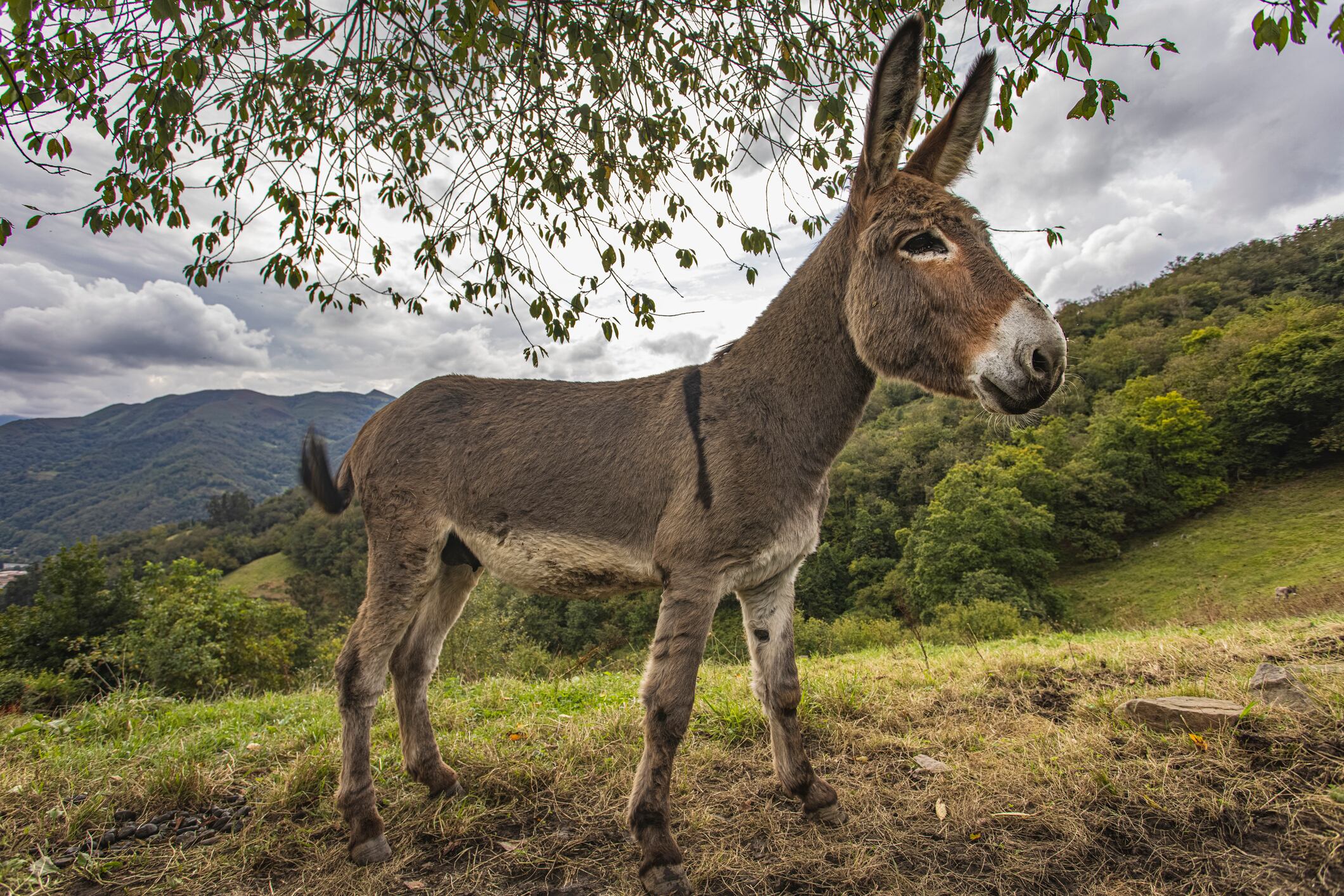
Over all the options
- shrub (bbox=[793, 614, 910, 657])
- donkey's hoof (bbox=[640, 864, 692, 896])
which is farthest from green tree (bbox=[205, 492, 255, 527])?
donkey's hoof (bbox=[640, 864, 692, 896])

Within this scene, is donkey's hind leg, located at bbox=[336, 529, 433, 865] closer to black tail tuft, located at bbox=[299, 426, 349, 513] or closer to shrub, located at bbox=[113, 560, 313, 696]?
black tail tuft, located at bbox=[299, 426, 349, 513]

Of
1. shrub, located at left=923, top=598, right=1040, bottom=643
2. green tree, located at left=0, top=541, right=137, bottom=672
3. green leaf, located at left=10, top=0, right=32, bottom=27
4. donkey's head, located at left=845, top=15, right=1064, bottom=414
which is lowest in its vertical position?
shrub, located at left=923, top=598, right=1040, bottom=643

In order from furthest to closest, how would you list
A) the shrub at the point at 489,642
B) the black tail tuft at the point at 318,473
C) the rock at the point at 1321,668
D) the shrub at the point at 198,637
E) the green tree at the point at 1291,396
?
1. the green tree at the point at 1291,396
2. the shrub at the point at 198,637
3. the shrub at the point at 489,642
4. the black tail tuft at the point at 318,473
5. the rock at the point at 1321,668

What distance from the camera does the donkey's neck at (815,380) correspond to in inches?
108

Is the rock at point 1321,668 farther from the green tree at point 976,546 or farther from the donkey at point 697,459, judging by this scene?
the green tree at point 976,546

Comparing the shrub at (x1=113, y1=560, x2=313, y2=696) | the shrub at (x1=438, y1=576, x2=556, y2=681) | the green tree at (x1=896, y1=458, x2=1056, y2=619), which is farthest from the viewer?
the green tree at (x1=896, y1=458, x2=1056, y2=619)

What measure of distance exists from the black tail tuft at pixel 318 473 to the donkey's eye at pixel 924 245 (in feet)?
11.2

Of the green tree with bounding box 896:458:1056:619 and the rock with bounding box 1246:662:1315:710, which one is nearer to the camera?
the rock with bounding box 1246:662:1315:710

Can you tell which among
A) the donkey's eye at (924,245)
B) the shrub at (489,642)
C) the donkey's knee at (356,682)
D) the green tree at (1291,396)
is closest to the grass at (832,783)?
the donkey's knee at (356,682)

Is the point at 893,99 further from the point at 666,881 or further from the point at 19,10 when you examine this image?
the point at 666,881

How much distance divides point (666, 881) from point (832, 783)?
1.20 metres

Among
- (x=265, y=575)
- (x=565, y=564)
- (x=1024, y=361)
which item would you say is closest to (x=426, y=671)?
(x=565, y=564)

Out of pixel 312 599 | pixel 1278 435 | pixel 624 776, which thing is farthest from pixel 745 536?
pixel 312 599

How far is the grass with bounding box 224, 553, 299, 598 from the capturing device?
208 feet
